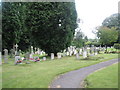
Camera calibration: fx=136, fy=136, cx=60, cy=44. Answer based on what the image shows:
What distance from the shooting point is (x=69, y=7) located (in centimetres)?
1872

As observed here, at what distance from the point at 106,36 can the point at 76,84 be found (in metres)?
23.1

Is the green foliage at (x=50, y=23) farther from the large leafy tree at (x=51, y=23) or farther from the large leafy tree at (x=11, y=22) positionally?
the large leafy tree at (x=11, y=22)

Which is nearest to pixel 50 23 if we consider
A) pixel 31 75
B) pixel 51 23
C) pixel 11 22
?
pixel 51 23

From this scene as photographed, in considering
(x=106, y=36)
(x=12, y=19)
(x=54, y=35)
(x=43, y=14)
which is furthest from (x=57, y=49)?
(x=106, y=36)

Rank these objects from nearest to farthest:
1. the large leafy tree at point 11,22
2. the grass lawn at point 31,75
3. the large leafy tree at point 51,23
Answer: the grass lawn at point 31,75
the large leafy tree at point 51,23
the large leafy tree at point 11,22

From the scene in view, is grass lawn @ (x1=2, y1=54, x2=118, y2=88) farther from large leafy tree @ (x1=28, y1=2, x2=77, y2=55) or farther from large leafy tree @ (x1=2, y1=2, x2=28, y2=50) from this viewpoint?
large leafy tree @ (x1=2, y1=2, x2=28, y2=50)

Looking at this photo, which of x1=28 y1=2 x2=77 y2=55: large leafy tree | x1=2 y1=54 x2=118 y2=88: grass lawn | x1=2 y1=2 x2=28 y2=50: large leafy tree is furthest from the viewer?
x1=2 y1=2 x2=28 y2=50: large leafy tree

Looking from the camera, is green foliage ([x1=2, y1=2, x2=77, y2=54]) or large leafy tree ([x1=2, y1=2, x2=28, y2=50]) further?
large leafy tree ([x1=2, y1=2, x2=28, y2=50])

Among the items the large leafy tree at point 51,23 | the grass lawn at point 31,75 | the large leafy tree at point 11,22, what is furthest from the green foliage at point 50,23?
the grass lawn at point 31,75

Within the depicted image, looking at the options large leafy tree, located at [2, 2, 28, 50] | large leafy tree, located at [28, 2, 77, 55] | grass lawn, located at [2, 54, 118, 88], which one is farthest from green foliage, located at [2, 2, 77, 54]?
grass lawn, located at [2, 54, 118, 88]

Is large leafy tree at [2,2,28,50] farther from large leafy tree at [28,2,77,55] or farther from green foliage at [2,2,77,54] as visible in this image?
large leafy tree at [28,2,77,55]

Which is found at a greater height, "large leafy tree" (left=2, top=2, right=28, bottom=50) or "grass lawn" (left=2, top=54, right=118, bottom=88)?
"large leafy tree" (left=2, top=2, right=28, bottom=50)

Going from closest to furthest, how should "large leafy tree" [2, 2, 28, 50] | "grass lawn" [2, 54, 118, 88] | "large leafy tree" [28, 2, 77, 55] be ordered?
"grass lawn" [2, 54, 118, 88]
"large leafy tree" [28, 2, 77, 55]
"large leafy tree" [2, 2, 28, 50]

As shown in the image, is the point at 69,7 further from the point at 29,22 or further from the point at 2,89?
the point at 2,89
